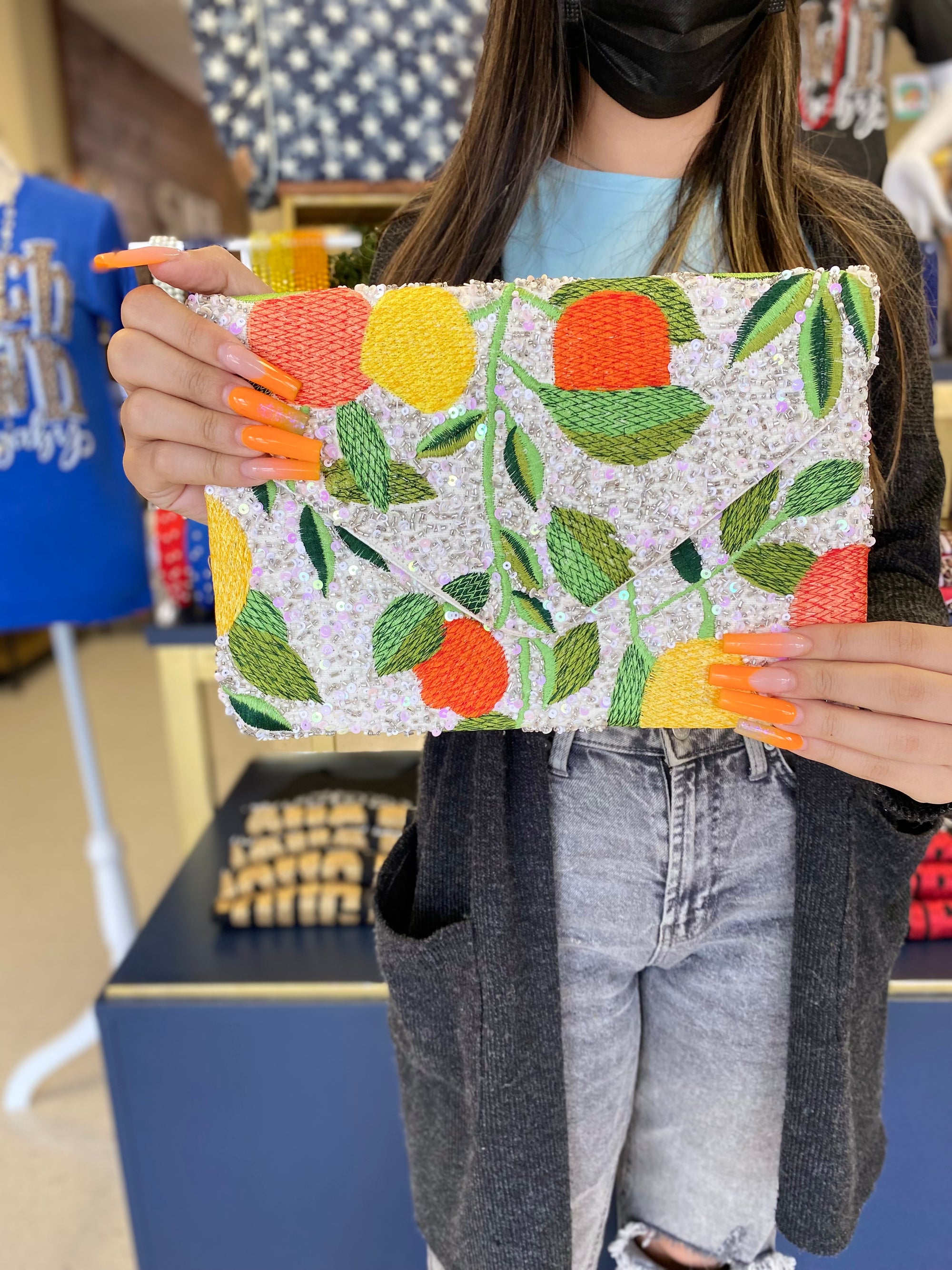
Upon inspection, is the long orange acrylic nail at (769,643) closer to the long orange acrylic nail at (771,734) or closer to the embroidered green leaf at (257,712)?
the long orange acrylic nail at (771,734)

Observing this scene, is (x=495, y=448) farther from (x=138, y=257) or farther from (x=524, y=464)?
(x=138, y=257)

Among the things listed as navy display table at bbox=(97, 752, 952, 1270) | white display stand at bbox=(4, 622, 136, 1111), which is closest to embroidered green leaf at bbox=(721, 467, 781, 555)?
navy display table at bbox=(97, 752, 952, 1270)

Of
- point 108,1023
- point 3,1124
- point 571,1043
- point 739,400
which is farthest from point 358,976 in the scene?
point 3,1124

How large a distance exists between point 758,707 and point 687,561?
94mm

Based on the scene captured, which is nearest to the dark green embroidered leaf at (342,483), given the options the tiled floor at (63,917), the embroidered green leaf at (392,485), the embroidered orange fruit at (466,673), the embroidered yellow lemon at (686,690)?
the embroidered green leaf at (392,485)

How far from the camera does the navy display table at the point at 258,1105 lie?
1004 millimetres

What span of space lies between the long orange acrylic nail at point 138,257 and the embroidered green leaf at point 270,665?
0.68ft

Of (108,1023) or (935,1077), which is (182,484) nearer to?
(108,1023)

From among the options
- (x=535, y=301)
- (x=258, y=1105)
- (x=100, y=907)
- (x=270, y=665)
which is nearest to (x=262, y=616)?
(x=270, y=665)

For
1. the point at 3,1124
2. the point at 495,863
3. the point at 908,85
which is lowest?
the point at 3,1124

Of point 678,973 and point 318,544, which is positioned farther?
point 678,973

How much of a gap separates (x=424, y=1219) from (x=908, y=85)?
1453 millimetres

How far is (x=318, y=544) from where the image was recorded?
542mm

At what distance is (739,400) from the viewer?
509 mm
